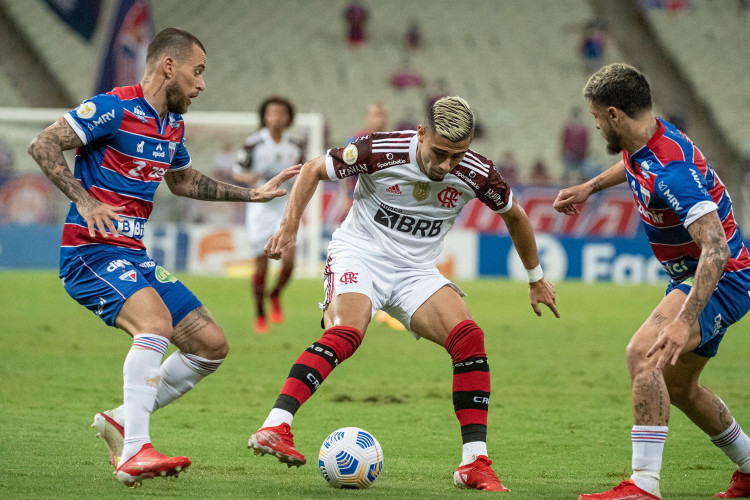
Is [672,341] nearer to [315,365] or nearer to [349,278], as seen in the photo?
[315,365]

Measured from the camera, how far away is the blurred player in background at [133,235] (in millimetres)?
4828

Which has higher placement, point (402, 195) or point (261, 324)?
point (402, 195)

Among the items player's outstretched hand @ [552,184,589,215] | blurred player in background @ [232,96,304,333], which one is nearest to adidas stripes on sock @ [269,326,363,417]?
player's outstretched hand @ [552,184,589,215]

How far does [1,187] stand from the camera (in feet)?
64.8

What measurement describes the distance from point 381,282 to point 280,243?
67 cm

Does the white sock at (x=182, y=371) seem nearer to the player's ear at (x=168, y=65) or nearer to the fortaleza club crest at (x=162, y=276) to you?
the fortaleza club crest at (x=162, y=276)

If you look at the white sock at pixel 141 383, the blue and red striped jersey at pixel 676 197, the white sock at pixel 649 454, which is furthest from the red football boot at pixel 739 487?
the white sock at pixel 141 383

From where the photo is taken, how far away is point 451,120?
5.06 m

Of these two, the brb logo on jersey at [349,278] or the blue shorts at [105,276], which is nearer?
the blue shorts at [105,276]

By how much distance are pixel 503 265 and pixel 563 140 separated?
6408mm

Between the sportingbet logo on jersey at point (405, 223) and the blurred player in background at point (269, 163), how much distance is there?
21.6 feet

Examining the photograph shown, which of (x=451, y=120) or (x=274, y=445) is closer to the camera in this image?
(x=274, y=445)

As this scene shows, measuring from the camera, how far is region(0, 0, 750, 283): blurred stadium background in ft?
65.8

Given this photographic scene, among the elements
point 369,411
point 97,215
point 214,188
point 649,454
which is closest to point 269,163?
point 369,411
